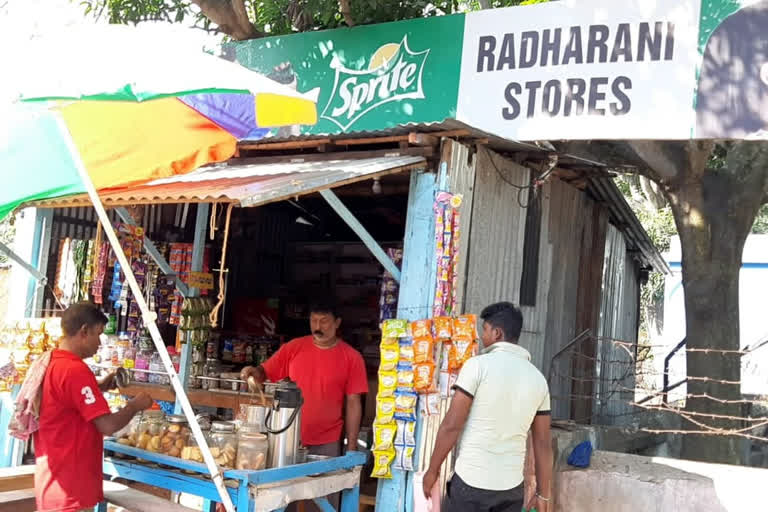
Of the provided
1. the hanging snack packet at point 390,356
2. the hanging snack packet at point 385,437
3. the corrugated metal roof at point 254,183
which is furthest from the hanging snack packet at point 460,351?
the corrugated metal roof at point 254,183

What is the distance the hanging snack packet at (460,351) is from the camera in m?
5.64

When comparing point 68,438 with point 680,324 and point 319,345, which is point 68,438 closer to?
point 319,345

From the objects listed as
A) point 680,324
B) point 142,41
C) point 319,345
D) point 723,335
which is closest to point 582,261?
point 723,335

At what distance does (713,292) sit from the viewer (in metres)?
7.00

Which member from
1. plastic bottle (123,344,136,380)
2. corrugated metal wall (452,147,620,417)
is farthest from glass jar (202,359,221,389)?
corrugated metal wall (452,147,620,417)

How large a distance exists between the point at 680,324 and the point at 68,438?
14.4 metres

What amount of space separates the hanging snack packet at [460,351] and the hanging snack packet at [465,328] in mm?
29

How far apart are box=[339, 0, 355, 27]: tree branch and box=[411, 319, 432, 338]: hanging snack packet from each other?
3203mm

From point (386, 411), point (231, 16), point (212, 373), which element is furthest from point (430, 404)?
point (231, 16)

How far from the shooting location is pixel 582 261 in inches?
342

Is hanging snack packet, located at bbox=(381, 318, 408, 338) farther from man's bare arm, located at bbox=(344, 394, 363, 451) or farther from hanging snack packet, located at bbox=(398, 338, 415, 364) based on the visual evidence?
man's bare arm, located at bbox=(344, 394, 363, 451)

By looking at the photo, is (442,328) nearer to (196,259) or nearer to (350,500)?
(350,500)

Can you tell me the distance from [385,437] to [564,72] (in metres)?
3.19

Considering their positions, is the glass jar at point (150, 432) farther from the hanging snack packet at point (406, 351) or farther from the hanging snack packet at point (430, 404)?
the hanging snack packet at point (430, 404)
